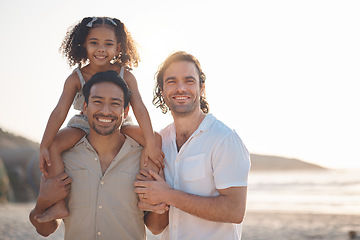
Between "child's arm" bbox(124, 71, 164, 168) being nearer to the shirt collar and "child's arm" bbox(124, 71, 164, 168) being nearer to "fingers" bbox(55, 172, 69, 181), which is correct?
the shirt collar

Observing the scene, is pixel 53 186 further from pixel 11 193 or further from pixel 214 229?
pixel 11 193

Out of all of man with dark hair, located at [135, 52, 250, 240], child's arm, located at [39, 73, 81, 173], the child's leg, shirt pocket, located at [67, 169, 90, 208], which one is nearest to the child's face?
child's arm, located at [39, 73, 81, 173]

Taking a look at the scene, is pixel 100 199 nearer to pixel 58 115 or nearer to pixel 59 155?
pixel 59 155

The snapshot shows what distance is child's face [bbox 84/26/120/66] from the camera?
365cm

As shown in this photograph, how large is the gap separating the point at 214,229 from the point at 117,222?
79 cm

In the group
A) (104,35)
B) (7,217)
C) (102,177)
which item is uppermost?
(104,35)

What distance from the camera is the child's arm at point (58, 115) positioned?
319 cm

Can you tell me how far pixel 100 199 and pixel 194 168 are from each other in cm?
81

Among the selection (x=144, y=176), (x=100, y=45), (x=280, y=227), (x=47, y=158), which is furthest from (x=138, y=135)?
(x=280, y=227)

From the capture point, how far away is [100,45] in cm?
369

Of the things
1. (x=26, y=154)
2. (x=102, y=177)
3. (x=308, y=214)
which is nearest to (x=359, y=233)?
(x=308, y=214)

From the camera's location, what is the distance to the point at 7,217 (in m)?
11.3

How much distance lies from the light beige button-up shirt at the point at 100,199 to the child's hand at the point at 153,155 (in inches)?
5.7

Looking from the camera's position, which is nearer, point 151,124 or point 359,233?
point 151,124
